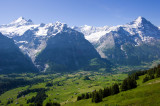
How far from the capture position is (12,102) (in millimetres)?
195375

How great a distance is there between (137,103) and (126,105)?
4.33m

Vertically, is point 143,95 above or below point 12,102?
above

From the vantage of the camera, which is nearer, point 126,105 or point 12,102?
point 126,105

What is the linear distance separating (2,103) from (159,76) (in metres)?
195

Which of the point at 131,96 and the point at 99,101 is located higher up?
the point at 131,96

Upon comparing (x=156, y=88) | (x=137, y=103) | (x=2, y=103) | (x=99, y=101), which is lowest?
(x=2, y=103)

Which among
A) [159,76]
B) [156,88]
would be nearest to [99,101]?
[156,88]

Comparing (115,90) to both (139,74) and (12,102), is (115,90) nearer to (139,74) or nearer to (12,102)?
(139,74)

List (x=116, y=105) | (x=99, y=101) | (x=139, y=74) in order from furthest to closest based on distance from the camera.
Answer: (x=139, y=74) < (x=99, y=101) < (x=116, y=105)

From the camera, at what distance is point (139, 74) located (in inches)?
5408

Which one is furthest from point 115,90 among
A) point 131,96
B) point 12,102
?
point 12,102

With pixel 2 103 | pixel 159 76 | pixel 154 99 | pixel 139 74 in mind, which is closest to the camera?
pixel 154 99

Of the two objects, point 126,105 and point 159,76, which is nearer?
point 126,105

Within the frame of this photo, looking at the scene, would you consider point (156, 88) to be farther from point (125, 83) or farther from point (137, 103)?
point (125, 83)
